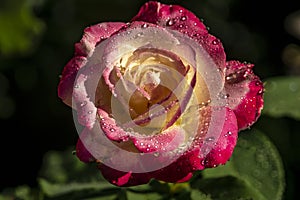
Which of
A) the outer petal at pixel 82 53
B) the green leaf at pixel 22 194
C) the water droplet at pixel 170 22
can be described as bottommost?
the green leaf at pixel 22 194

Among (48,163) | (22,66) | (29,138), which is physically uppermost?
(48,163)

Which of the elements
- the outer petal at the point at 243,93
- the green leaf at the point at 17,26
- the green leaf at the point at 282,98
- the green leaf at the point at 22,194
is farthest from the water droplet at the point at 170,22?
the green leaf at the point at 17,26

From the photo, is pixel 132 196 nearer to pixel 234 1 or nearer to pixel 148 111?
pixel 148 111

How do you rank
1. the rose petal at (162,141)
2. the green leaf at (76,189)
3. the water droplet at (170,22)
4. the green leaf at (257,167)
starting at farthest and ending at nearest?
1. the green leaf at (76,189)
2. the green leaf at (257,167)
3. the water droplet at (170,22)
4. the rose petal at (162,141)

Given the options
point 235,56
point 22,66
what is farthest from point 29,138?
point 235,56

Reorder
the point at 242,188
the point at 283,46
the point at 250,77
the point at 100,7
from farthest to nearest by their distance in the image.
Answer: the point at 100,7, the point at 283,46, the point at 242,188, the point at 250,77

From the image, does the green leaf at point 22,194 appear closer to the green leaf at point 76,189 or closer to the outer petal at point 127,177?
the green leaf at point 76,189

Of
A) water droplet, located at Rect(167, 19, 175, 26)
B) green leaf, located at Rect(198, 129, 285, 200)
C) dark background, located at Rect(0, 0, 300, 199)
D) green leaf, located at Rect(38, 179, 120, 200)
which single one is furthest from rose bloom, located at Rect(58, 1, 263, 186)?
dark background, located at Rect(0, 0, 300, 199)
